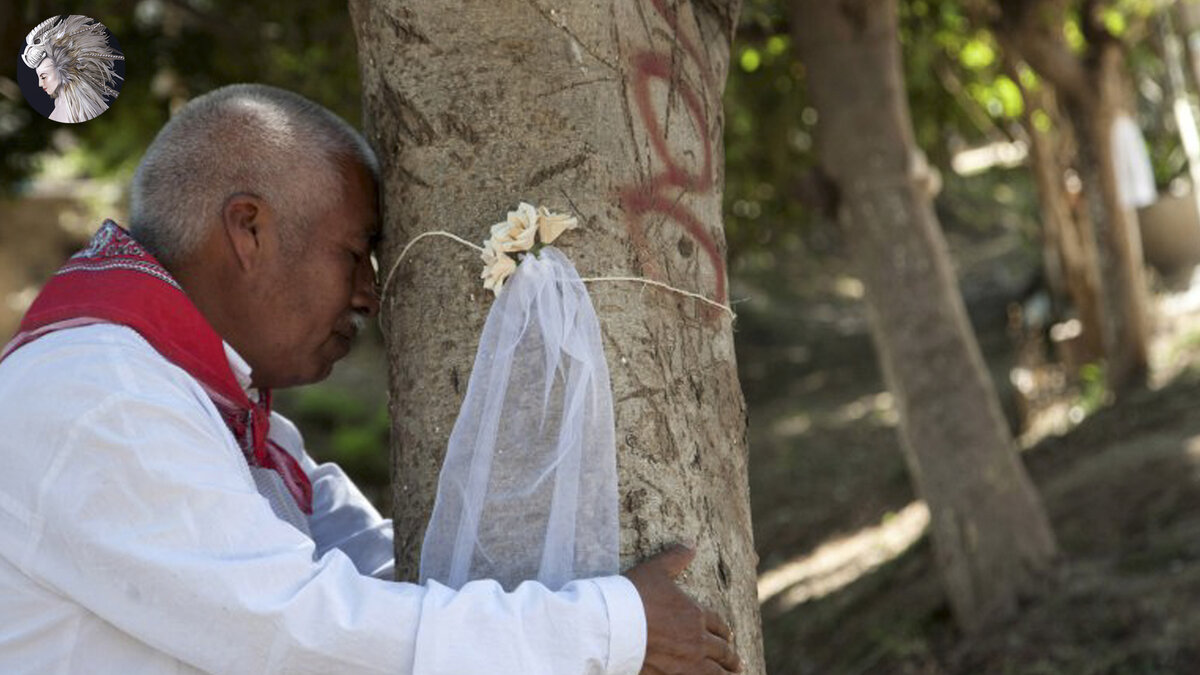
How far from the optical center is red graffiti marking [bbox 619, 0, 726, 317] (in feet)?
8.31

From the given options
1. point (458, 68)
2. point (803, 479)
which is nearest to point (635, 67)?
point (458, 68)

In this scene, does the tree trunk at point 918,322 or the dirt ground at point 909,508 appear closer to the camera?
the dirt ground at point 909,508

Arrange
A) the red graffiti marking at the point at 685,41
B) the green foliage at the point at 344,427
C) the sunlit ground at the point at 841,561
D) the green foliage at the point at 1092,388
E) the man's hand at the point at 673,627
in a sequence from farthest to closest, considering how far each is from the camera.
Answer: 1. the green foliage at the point at 344,427
2. the green foliage at the point at 1092,388
3. the sunlit ground at the point at 841,561
4. the red graffiti marking at the point at 685,41
5. the man's hand at the point at 673,627

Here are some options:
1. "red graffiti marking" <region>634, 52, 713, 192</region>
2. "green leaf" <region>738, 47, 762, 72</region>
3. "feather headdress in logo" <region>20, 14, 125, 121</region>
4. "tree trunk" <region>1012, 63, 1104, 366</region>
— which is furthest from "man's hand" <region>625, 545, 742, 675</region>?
"tree trunk" <region>1012, 63, 1104, 366</region>

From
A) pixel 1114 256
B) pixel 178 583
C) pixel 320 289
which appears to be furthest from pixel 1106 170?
pixel 178 583

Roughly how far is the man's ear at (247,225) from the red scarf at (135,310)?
0.40 feet

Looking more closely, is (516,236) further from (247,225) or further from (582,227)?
(247,225)

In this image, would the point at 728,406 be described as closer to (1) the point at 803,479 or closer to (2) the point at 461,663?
(2) the point at 461,663

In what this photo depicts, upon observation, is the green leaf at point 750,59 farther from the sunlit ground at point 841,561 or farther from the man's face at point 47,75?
the man's face at point 47,75

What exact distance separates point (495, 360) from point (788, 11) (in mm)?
6034

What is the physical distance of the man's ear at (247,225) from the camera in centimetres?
A: 252

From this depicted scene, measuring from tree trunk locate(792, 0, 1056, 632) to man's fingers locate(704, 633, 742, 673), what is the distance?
17.8 ft

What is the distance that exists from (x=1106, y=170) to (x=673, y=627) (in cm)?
1004

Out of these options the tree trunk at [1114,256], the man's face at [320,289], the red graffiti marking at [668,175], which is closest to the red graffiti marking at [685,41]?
the red graffiti marking at [668,175]
